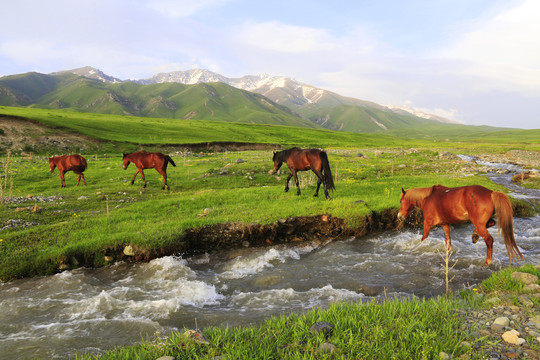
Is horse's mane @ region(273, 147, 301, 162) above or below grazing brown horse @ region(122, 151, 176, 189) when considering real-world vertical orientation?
above

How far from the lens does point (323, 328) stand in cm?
513

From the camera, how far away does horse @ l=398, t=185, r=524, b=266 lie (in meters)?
8.07

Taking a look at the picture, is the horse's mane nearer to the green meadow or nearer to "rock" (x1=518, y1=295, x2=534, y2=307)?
the green meadow

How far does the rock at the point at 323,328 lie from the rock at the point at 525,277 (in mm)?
5252

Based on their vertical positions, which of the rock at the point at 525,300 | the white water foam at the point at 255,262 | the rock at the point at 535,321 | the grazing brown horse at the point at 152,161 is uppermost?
the grazing brown horse at the point at 152,161

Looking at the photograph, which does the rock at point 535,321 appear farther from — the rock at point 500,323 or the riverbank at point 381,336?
the rock at point 500,323

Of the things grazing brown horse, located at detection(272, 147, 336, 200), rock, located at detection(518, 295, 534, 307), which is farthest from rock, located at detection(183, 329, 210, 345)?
grazing brown horse, located at detection(272, 147, 336, 200)

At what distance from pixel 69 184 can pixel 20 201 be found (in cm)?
656

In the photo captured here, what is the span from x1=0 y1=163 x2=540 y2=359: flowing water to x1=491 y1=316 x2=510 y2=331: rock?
71.6 inches

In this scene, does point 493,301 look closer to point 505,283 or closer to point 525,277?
point 505,283

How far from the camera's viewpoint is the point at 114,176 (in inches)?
1039

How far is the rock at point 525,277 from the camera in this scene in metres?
6.94

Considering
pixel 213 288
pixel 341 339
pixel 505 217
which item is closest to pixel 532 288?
pixel 505 217

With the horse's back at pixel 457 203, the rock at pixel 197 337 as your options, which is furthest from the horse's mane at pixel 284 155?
the rock at pixel 197 337
